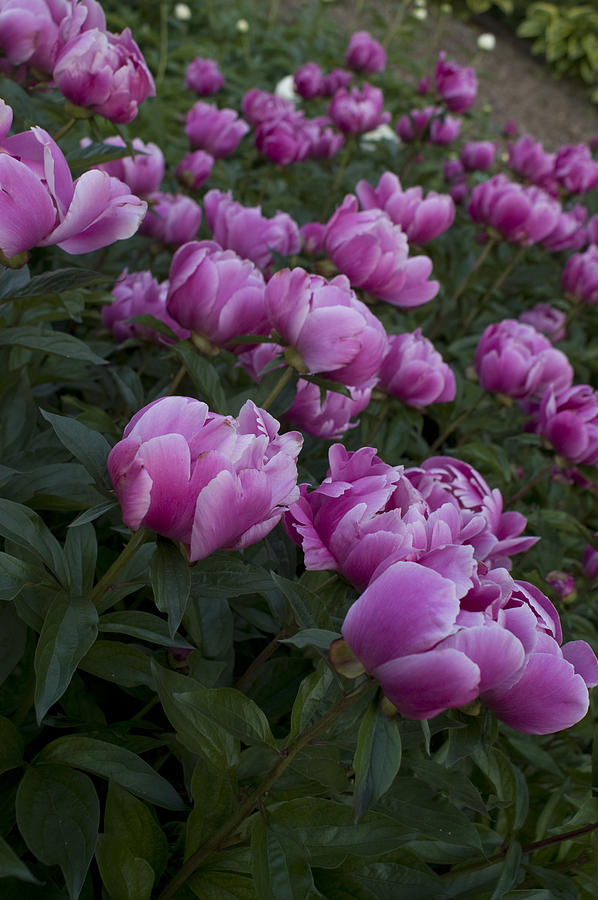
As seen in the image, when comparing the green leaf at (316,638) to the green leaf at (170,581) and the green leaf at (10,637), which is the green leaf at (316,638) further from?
the green leaf at (10,637)

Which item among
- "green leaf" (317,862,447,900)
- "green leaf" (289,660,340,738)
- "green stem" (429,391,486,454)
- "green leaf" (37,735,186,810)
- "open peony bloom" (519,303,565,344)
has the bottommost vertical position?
"open peony bloom" (519,303,565,344)

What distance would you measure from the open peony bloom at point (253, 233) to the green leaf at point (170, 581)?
702 millimetres

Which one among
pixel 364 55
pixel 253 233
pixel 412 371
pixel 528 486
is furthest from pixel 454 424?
pixel 364 55

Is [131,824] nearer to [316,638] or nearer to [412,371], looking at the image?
[316,638]

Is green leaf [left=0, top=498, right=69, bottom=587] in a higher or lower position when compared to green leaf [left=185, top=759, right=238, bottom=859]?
higher

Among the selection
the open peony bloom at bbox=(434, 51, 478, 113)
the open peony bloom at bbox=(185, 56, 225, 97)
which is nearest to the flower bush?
the open peony bloom at bbox=(185, 56, 225, 97)

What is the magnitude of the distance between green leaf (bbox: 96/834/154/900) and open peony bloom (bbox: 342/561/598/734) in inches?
13.6

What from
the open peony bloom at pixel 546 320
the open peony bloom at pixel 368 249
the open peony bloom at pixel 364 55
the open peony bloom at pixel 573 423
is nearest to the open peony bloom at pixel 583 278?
the open peony bloom at pixel 546 320

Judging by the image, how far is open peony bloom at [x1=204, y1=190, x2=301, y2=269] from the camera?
132cm

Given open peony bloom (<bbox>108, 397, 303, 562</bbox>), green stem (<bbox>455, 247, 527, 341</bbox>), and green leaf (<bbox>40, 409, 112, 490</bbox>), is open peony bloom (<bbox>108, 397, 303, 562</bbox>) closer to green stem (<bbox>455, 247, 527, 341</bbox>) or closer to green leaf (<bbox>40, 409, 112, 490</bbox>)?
green leaf (<bbox>40, 409, 112, 490</bbox>)

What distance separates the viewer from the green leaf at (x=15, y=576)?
73 cm

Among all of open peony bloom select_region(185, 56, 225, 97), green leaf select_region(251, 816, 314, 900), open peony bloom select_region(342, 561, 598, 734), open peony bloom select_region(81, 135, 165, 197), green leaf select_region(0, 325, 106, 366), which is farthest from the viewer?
open peony bloom select_region(185, 56, 225, 97)

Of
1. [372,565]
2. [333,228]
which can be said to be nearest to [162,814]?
[372,565]

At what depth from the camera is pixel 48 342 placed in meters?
1.03
